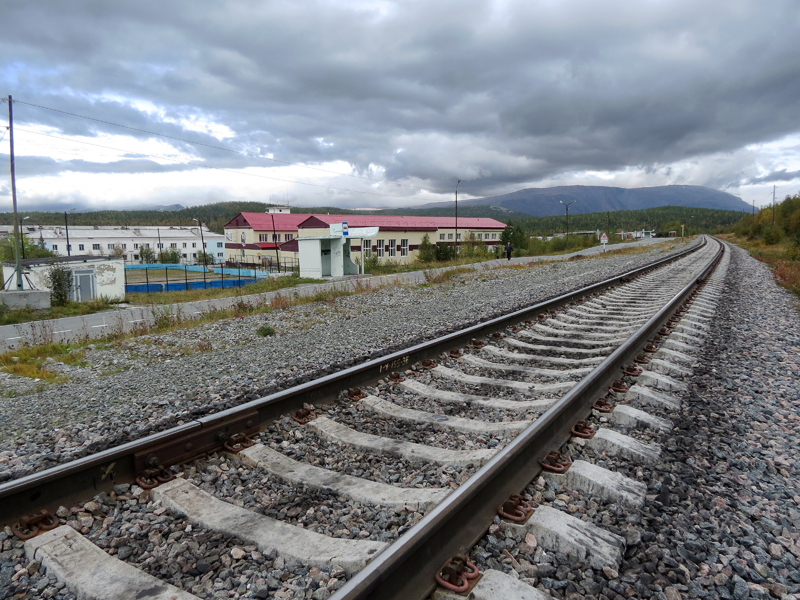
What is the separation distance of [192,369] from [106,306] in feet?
69.5

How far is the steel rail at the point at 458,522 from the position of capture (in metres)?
1.85

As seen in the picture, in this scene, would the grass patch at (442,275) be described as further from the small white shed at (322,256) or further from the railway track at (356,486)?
the railway track at (356,486)

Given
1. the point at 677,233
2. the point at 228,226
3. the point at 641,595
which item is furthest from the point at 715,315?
the point at 677,233

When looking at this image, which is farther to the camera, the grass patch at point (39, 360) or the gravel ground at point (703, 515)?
the grass patch at point (39, 360)

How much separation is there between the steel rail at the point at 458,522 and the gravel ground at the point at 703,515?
4.1 inches

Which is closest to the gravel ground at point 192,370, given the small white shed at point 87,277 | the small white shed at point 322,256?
the small white shed at point 322,256

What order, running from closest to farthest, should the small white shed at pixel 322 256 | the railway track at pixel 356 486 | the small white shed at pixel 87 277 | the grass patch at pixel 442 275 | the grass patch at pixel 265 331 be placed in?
the railway track at pixel 356 486 → the grass patch at pixel 265 331 → the grass patch at pixel 442 275 → the small white shed at pixel 87 277 → the small white shed at pixel 322 256

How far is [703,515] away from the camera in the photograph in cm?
A: 251

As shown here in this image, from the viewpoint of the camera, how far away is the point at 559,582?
6.61 feet

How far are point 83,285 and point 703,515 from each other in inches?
1247

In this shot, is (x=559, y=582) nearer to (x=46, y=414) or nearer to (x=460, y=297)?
(x=46, y=414)

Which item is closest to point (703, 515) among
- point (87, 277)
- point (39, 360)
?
point (39, 360)

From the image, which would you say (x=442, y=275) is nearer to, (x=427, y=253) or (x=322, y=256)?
(x=322, y=256)

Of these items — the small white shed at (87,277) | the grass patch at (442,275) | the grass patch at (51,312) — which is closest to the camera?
the grass patch at (51,312)
